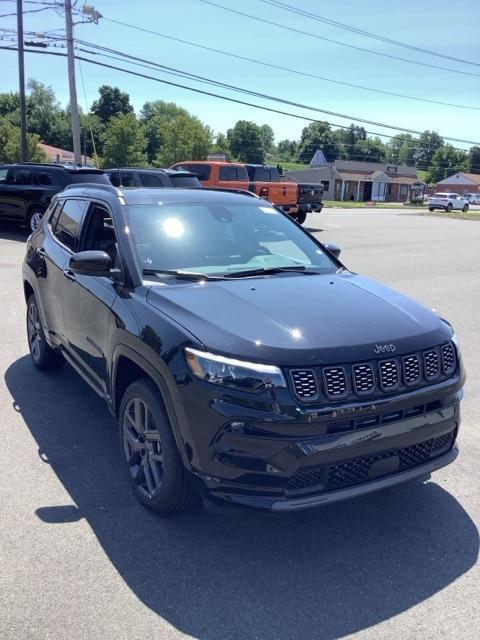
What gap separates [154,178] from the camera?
50.9ft

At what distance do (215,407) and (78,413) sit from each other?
2353 mm

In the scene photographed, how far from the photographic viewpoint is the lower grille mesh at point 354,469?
2.77m

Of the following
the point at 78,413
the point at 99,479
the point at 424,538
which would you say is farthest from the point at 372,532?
the point at 78,413

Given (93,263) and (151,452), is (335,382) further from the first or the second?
(93,263)

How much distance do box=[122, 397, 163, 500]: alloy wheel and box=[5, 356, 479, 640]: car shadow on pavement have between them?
0.17 m

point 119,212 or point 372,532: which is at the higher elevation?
point 119,212

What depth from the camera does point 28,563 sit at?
2.91 meters

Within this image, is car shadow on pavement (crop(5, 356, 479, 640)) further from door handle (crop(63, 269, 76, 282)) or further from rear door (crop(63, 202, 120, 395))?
door handle (crop(63, 269, 76, 282))

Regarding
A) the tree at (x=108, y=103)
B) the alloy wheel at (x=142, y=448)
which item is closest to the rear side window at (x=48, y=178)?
the alloy wheel at (x=142, y=448)

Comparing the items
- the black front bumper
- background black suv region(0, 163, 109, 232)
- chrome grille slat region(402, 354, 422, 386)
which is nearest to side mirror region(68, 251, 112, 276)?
the black front bumper

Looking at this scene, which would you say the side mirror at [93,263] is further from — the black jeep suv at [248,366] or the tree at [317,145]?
the tree at [317,145]

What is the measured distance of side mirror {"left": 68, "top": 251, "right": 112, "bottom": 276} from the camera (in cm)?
367

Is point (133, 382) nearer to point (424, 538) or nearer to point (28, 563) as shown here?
point (28, 563)

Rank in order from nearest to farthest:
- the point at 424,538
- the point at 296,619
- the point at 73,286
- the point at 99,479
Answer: the point at 296,619
the point at 424,538
the point at 99,479
the point at 73,286
